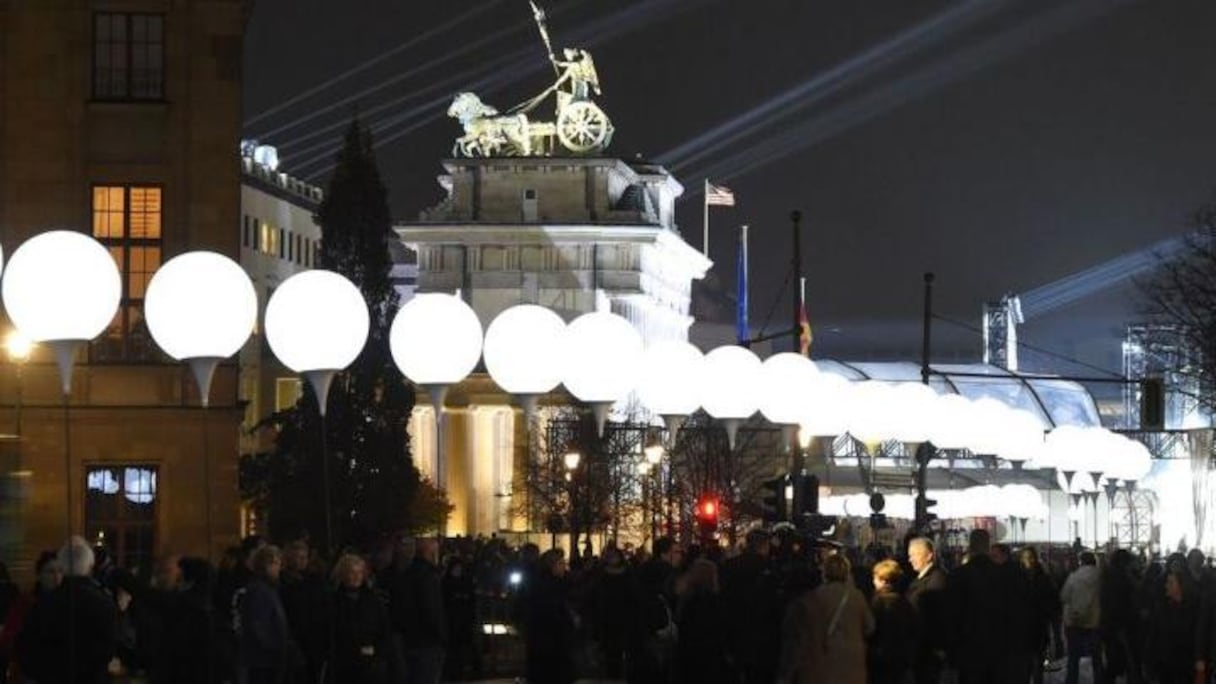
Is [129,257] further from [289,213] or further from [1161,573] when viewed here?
[289,213]

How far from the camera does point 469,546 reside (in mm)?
69562

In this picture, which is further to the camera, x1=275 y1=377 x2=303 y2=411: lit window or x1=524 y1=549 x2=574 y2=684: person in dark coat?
x1=275 y1=377 x2=303 y2=411: lit window

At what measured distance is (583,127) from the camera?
153625 millimetres

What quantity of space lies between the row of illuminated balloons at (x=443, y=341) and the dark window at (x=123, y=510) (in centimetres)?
1375

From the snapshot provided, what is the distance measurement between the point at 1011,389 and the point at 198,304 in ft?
422

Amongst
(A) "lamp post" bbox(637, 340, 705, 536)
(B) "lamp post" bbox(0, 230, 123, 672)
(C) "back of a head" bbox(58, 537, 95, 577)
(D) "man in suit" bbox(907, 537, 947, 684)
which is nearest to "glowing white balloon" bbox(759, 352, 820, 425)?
(A) "lamp post" bbox(637, 340, 705, 536)

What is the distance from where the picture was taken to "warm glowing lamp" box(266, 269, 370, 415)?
2020cm

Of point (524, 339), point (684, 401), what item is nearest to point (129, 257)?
point (684, 401)

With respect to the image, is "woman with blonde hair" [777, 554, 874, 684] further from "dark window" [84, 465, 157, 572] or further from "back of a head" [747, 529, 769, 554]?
"dark window" [84, 465, 157, 572]

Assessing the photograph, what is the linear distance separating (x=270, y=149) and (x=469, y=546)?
8629cm

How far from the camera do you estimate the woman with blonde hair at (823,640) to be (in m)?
19.8

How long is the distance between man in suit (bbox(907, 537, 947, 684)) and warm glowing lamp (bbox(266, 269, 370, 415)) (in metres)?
5.42

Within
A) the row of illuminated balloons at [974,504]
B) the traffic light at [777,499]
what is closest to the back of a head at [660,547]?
the traffic light at [777,499]

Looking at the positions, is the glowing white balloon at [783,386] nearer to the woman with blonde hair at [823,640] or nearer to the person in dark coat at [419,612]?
the person in dark coat at [419,612]
